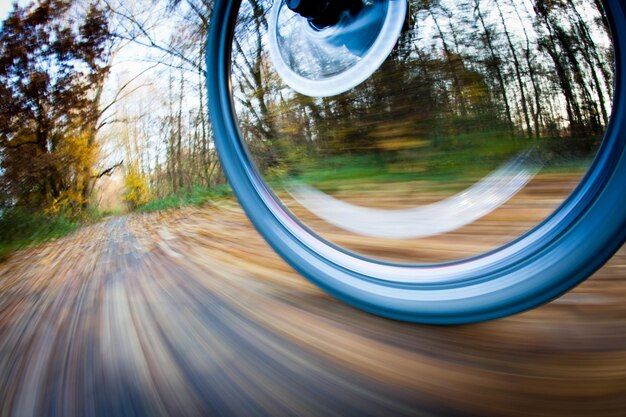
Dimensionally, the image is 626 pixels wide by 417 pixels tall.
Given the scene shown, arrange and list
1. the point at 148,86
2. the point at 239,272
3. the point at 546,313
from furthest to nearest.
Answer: the point at 148,86 → the point at 239,272 → the point at 546,313

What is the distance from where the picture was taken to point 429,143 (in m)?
0.88

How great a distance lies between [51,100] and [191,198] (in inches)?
27.8

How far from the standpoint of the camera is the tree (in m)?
1.23

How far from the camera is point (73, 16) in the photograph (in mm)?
1388

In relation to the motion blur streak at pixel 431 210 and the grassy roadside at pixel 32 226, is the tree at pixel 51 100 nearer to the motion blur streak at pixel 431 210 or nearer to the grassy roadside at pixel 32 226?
the grassy roadside at pixel 32 226

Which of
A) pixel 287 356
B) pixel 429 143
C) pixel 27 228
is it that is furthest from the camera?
pixel 27 228

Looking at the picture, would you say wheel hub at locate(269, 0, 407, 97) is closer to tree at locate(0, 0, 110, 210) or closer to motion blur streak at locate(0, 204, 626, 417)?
motion blur streak at locate(0, 204, 626, 417)

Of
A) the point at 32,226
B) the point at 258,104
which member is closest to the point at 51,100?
the point at 32,226

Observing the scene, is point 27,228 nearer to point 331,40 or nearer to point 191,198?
point 191,198

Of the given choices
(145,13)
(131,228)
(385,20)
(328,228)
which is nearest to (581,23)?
(385,20)

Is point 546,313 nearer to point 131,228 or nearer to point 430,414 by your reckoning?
point 430,414

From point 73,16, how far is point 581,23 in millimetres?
1891

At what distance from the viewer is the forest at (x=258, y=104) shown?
0.53 m

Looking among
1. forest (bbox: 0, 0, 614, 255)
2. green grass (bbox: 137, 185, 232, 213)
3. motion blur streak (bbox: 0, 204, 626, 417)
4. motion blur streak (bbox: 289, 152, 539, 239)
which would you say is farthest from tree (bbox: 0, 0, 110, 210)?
motion blur streak (bbox: 289, 152, 539, 239)
